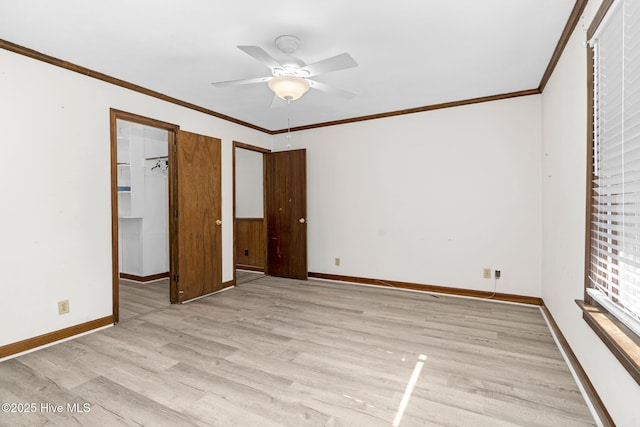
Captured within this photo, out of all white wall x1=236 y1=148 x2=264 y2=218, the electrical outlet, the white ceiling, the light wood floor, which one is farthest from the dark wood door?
the electrical outlet

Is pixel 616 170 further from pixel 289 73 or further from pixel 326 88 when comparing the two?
pixel 289 73

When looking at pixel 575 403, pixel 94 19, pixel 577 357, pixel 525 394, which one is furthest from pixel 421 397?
pixel 94 19

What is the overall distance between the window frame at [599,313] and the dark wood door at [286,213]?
348 cm

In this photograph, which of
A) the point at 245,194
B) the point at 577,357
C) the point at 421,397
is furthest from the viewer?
the point at 245,194

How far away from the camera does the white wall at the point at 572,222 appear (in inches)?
59.6

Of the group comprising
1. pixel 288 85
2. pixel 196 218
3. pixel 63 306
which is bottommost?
pixel 63 306

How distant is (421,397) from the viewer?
187 cm

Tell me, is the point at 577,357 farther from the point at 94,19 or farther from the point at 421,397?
the point at 94,19

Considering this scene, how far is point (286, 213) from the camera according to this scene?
200 inches

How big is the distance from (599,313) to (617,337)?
0.34m

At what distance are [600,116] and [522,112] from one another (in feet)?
6.66

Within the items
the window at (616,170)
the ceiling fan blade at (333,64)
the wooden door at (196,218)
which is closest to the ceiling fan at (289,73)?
the ceiling fan blade at (333,64)

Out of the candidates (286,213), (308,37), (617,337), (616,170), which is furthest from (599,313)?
(286,213)

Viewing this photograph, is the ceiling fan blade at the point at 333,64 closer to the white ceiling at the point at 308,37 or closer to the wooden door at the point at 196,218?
the white ceiling at the point at 308,37
